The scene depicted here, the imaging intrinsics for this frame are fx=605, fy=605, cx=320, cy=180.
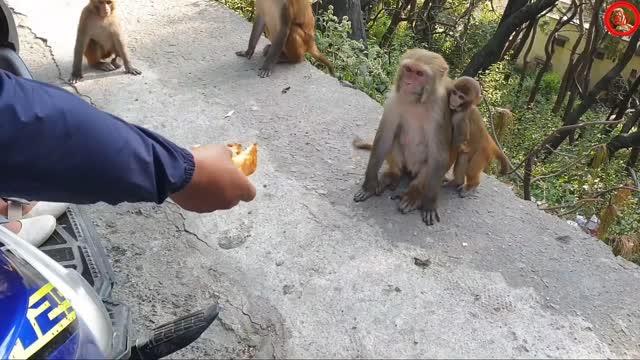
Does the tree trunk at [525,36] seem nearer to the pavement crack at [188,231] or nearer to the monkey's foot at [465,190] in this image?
the monkey's foot at [465,190]

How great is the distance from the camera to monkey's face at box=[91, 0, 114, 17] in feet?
12.6

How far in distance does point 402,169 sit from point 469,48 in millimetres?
7372

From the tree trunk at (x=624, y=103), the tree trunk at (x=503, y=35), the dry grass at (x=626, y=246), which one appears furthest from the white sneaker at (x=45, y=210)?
the tree trunk at (x=624, y=103)

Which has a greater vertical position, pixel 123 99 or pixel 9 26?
pixel 9 26

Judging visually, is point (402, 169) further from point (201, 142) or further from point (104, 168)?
point (104, 168)

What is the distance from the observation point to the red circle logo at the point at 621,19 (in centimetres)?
688

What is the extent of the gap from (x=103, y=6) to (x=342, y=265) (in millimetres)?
2443

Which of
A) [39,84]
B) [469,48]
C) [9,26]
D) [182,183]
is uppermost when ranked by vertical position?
[39,84]

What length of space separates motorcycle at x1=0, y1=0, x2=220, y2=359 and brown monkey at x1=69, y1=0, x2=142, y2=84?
187 centimetres

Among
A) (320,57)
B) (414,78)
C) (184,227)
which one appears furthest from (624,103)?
(184,227)

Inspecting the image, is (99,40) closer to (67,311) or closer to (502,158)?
(502,158)

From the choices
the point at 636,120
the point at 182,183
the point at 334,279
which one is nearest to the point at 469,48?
the point at 636,120

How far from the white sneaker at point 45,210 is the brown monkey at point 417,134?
4.34 feet

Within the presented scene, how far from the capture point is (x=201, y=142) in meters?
3.29
